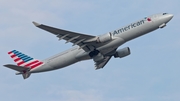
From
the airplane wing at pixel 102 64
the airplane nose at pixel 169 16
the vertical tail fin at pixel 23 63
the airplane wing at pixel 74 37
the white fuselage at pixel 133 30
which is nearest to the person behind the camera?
the airplane wing at pixel 74 37

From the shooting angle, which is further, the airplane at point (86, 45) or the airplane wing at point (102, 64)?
the airplane wing at point (102, 64)

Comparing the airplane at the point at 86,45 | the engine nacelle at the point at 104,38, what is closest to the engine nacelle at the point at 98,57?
the airplane at the point at 86,45

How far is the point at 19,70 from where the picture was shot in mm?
65125

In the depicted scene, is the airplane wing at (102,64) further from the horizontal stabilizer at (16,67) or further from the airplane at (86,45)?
the horizontal stabilizer at (16,67)

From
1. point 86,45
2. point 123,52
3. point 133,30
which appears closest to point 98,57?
point 86,45

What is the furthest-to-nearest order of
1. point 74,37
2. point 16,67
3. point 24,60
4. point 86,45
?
point 24,60 → point 16,67 → point 86,45 → point 74,37

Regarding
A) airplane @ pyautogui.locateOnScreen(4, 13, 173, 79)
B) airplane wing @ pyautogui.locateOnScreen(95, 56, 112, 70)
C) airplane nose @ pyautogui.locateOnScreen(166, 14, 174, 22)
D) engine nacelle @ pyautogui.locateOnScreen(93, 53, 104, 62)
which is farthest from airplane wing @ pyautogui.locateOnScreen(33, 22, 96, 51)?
airplane nose @ pyautogui.locateOnScreen(166, 14, 174, 22)

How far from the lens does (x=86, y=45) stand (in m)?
63.2

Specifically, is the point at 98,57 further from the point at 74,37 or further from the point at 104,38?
the point at 74,37

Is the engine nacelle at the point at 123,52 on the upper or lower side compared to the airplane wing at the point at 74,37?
upper

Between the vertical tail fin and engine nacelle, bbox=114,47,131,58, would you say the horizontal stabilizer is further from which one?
engine nacelle, bbox=114,47,131,58

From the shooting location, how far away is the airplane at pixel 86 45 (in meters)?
61.0

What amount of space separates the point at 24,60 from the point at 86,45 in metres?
10.6

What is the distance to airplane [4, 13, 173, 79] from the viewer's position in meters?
61.0
